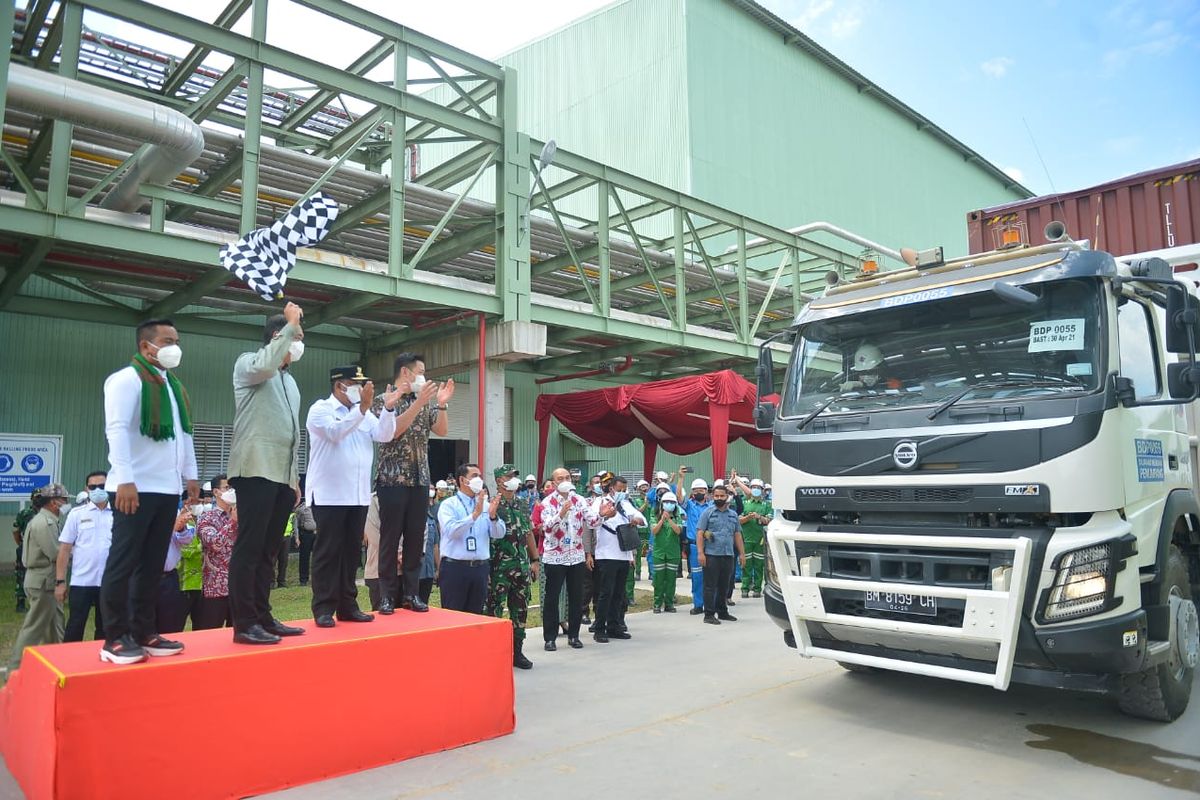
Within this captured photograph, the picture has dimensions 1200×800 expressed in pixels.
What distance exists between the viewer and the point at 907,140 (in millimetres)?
36125

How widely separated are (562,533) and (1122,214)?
22.6 ft

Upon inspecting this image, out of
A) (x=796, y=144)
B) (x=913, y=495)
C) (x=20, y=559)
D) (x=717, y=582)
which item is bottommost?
(x=717, y=582)

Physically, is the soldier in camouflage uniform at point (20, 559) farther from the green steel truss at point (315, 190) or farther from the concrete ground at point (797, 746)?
the concrete ground at point (797, 746)

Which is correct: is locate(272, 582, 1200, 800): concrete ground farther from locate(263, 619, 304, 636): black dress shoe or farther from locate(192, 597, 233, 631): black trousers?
locate(192, 597, 233, 631): black trousers

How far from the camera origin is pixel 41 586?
7.39 metres

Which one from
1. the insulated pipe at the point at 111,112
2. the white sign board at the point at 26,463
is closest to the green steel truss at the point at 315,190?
the insulated pipe at the point at 111,112

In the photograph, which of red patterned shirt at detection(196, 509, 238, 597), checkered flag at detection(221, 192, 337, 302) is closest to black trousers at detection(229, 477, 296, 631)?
checkered flag at detection(221, 192, 337, 302)

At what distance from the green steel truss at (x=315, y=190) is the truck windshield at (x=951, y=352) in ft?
28.7

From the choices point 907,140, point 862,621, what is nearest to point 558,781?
point 862,621

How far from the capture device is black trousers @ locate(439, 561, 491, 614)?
7566 mm

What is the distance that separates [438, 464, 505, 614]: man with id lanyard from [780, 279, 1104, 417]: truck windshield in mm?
3135

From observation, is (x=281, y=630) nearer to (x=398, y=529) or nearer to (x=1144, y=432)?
(x=398, y=529)

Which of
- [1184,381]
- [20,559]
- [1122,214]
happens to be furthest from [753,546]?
[20,559]

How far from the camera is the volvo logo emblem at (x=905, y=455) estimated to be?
17.0ft
